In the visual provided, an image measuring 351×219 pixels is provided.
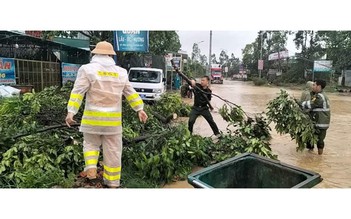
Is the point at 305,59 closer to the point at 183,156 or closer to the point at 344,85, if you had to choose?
the point at 344,85

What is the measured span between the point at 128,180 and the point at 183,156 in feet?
3.11

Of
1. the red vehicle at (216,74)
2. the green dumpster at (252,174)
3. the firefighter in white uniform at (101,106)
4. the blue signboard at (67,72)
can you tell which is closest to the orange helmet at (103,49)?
the firefighter in white uniform at (101,106)

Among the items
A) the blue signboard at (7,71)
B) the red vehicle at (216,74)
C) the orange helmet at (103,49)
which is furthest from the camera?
the red vehicle at (216,74)

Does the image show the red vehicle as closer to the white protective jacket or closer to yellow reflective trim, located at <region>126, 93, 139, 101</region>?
yellow reflective trim, located at <region>126, 93, 139, 101</region>

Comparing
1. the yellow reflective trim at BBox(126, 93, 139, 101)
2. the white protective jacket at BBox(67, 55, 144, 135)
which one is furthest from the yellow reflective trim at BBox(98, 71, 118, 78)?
the yellow reflective trim at BBox(126, 93, 139, 101)

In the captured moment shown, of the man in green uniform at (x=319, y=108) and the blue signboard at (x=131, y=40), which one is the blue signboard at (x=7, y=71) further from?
the man in green uniform at (x=319, y=108)

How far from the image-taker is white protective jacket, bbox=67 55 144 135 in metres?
3.26

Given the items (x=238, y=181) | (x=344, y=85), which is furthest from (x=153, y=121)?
(x=344, y=85)

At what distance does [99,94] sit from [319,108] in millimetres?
4110

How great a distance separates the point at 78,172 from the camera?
408 cm

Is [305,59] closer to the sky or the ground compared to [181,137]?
closer to the sky

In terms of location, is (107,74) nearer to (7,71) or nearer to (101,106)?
(101,106)

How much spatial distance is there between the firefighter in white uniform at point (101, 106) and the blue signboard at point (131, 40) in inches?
206

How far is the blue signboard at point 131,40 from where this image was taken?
8.55 meters
